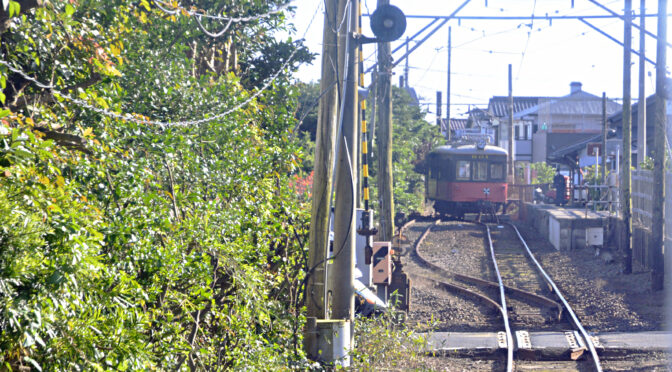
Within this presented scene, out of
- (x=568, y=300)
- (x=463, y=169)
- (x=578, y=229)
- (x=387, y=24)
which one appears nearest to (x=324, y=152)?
(x=387, y=24)

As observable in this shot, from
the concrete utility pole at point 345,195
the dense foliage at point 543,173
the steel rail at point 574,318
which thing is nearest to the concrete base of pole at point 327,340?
the concrete utility pole at point 345,195

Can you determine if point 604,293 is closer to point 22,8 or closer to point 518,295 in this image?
point 518,295

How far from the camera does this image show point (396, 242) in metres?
20.4

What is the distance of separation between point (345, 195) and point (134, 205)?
276 cm

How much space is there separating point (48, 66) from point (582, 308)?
34.2 feet

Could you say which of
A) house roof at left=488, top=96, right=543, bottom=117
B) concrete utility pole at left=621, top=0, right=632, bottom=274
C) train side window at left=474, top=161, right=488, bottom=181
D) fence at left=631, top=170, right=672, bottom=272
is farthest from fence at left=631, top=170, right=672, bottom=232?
house roof at left=488, top=96, right=543, bottom=117

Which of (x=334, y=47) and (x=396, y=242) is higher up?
(x=334, y=47)

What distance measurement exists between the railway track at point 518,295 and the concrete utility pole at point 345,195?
2.77m

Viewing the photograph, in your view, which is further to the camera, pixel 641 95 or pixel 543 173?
pixel 543 173

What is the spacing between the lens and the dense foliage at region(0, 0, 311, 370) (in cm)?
372

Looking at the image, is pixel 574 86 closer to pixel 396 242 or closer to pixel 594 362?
pixel 396 242

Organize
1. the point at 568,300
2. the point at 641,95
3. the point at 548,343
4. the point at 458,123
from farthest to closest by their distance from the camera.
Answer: the point at 458,123
the point at 641,95
the point at 568,300
the point at 548,343

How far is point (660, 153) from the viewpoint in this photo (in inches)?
576

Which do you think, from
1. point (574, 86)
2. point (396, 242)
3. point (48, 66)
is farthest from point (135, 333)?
point (574, 86)
